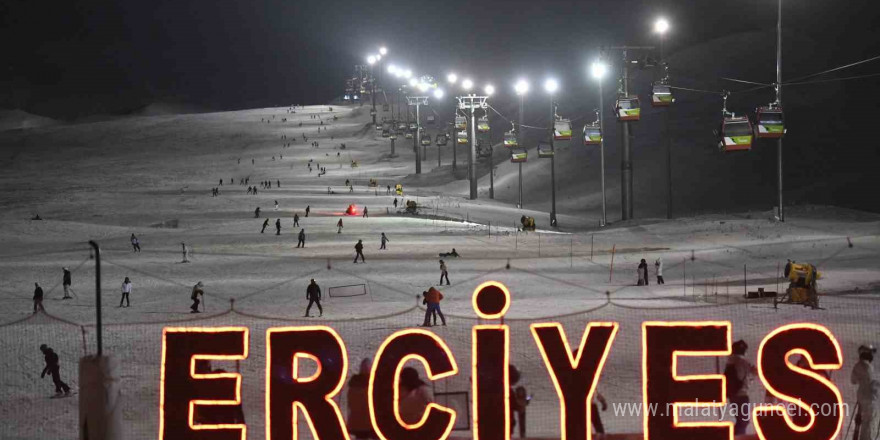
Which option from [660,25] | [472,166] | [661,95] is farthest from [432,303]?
[472,166]

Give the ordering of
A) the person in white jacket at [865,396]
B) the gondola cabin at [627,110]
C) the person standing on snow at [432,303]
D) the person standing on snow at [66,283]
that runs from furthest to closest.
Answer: the gondola cabin at [627,110] → the person standing on snow at [66,283] → the person standing on snow at [432,303] → the person in white jacket at [865,396]

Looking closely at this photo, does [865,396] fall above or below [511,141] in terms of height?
below

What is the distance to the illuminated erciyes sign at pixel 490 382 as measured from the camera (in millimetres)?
10383

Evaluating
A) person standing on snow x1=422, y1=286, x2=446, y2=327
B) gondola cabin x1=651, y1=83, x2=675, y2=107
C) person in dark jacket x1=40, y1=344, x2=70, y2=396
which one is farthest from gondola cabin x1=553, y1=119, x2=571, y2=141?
person in dark jacket x1=40, y1=344, x2=70, y2=396

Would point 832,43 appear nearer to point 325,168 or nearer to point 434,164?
point 434,164

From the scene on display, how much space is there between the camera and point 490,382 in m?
10.8

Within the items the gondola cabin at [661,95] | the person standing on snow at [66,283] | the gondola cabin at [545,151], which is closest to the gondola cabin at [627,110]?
the gondola cabin at [661,95]

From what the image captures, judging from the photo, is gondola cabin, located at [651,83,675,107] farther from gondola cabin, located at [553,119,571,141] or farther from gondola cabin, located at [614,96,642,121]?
gondola cabin, located at [553,119,571,141]

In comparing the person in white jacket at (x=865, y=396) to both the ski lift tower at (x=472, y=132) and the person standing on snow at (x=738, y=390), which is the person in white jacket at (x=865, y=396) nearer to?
the person standing on snow at (x=738, y=390)

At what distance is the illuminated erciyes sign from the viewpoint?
1038 centimetres

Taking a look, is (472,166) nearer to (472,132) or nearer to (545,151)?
(472,132)

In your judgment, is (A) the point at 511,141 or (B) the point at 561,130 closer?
(B) the point at 561,130

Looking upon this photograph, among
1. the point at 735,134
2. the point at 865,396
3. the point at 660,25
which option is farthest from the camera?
the point at 660,25

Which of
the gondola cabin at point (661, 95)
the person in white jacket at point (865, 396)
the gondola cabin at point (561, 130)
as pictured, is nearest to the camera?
the person in white jacket at point (865, 396)
